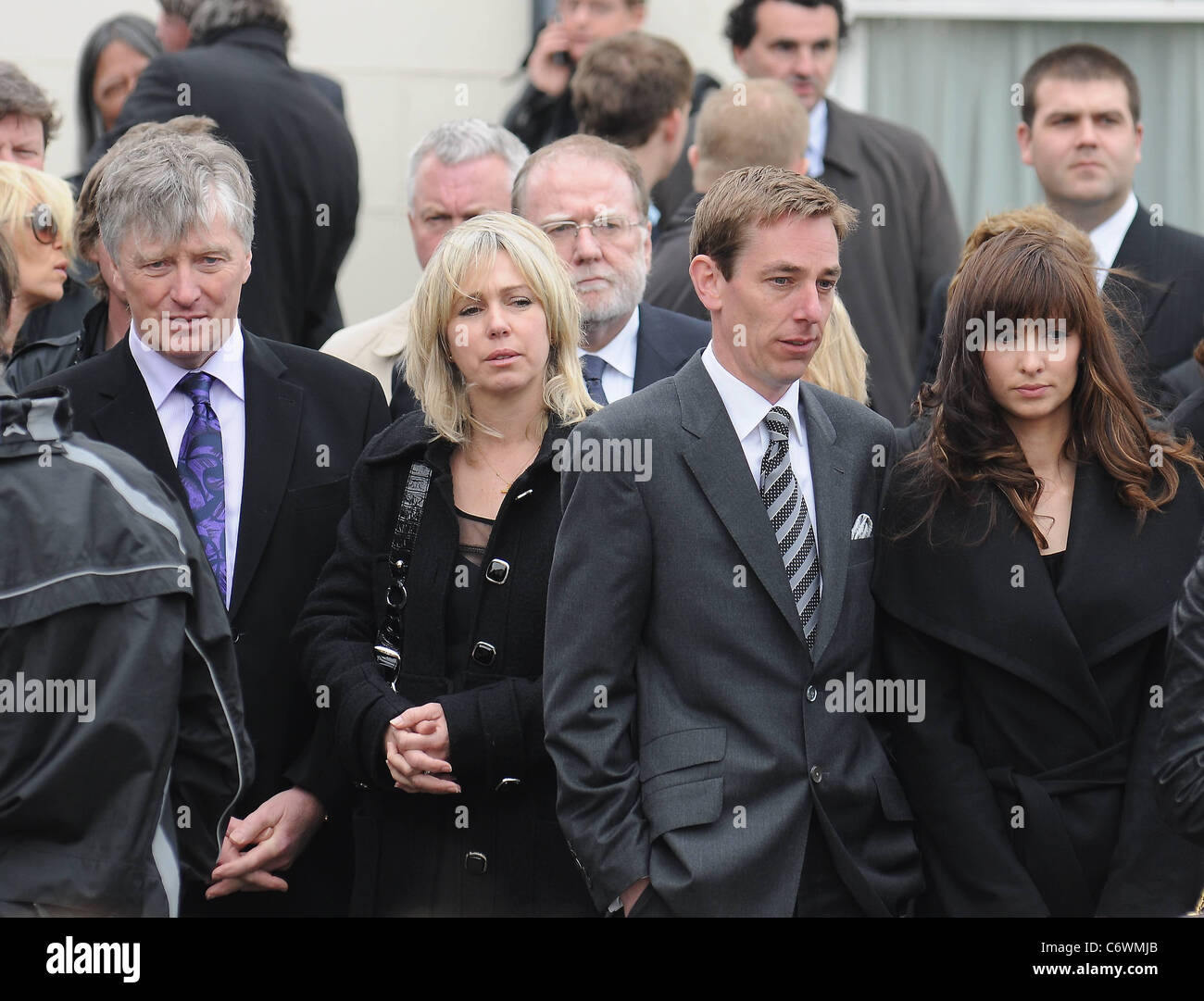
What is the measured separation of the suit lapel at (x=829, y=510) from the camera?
3.58 m

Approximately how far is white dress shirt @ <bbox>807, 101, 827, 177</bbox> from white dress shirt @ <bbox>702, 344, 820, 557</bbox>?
275cm

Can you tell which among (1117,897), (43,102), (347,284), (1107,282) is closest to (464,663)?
(1117,897)

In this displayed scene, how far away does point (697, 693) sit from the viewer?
3539mm

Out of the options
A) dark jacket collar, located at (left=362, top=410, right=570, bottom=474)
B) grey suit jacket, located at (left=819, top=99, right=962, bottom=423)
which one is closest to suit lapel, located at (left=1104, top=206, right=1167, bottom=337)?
grey suit jacket, located at (left=819, top=99, right=962, bottom=423)

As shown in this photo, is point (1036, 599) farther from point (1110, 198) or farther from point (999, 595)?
point (1110, 198)

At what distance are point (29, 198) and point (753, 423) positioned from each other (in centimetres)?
242

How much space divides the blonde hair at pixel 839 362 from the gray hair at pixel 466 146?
1.23 metres

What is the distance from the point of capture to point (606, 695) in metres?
3.54

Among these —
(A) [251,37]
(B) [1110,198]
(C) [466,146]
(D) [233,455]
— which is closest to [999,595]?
(D) [233,455]

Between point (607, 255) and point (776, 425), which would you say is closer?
point (776, 425)

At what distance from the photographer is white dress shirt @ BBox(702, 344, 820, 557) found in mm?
3680

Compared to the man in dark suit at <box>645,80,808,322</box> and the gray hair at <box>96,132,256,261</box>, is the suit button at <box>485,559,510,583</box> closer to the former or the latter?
the gray hair at <box>96,132,256,261</box>

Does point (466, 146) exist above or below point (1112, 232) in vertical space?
above

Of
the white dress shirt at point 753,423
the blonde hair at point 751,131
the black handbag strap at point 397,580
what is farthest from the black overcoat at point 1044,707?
the blonde hair at point 751,131
